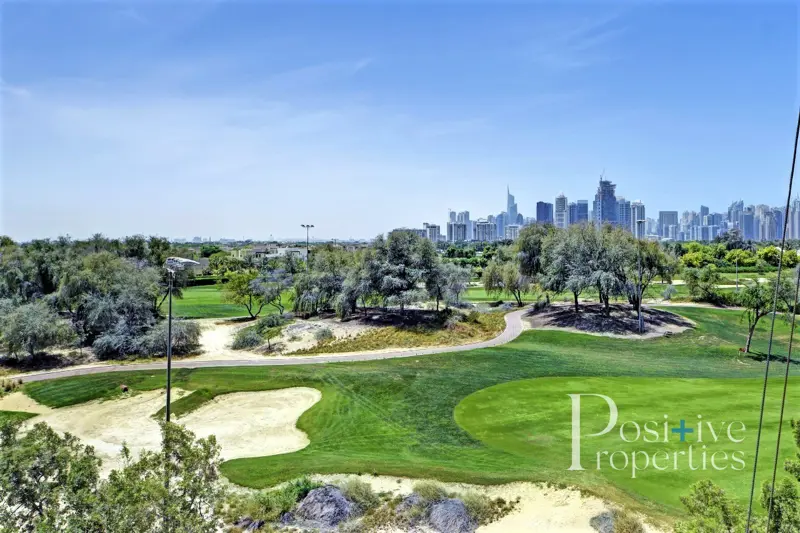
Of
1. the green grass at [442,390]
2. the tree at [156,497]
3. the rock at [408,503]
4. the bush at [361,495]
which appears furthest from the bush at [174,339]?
the tree at [156,497]

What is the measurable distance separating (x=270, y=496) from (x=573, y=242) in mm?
40851

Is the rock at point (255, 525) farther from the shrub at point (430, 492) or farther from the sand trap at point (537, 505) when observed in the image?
the shrub at point (430, 492)

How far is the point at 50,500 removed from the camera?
8758mm

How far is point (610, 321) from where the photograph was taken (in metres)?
44.9

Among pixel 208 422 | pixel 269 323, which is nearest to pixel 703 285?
pixel 269 323

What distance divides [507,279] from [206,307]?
125 ft

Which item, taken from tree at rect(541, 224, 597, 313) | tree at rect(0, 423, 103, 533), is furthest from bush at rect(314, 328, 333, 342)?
tree at rect(0, 423, 103, 533)

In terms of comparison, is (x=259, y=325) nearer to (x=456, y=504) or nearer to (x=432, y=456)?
(x=432, y=456)

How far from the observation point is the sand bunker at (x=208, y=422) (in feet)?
65.1

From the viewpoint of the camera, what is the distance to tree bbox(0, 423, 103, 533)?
27.2 ft

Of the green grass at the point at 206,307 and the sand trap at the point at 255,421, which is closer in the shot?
the sand trap at the point at 255,421

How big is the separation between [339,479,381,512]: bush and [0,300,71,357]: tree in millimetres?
30308

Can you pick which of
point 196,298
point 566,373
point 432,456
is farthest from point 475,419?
point 196,298

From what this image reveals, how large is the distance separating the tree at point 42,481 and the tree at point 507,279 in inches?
2033
